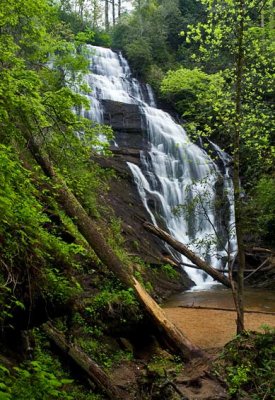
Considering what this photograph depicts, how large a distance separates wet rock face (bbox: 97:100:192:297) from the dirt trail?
2.76 meters

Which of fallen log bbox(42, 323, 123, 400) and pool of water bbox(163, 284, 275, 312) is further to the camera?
pool of water bbox(163, 284, 275, 312)

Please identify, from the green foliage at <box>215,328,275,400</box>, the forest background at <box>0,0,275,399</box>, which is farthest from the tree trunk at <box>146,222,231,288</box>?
the green foliage at <box>215,328,275,400</box>

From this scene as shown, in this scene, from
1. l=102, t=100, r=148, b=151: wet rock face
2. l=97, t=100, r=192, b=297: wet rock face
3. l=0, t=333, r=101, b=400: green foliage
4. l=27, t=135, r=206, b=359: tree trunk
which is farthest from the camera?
l=102, t=100, r=148, b=151: wet rock face

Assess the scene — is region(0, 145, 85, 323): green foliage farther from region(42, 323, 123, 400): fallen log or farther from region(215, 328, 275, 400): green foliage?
region(215, 328, 275, 400): green foliage

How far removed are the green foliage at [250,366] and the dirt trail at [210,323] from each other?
1413 millimetres

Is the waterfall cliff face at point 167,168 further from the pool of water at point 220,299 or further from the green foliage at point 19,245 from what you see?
the green foliage at point 19,245

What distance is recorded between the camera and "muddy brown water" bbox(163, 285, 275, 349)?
9.79 m

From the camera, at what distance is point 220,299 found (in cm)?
1430

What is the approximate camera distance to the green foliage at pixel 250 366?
6457 millimetres

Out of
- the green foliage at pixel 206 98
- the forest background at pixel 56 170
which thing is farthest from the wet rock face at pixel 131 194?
the green foliage at pixel 206 98

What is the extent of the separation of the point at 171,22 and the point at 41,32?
106 ft

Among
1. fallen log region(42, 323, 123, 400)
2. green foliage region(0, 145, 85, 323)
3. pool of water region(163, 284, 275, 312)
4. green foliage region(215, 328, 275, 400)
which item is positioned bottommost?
pool of water region(163, 284, 275, 312)

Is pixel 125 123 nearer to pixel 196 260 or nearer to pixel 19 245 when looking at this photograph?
pixel 196 260

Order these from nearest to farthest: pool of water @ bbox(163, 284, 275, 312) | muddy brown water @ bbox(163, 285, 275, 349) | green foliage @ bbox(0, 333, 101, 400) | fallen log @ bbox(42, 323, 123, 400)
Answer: green foliage @ bbox(0, 333, 101, 400) < fallen log @ bbox(42, 323, 123, 400) < muddy brown water @ bbox(163, 285, 275, 349) < pool of water @ bbox(163, 284, 275, 312)
